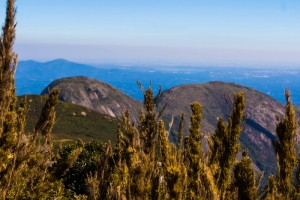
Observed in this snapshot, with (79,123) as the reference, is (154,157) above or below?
above

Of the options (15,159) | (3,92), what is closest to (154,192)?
(15,159)

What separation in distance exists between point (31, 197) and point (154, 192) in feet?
21.2

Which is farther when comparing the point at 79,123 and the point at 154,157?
the point at 79,123

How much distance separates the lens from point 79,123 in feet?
570

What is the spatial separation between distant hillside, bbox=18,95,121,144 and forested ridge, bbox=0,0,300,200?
13935 centimetres

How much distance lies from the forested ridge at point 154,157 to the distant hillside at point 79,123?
139 meters

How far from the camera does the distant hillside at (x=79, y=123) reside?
154m

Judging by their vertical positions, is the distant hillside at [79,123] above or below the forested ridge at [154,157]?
below

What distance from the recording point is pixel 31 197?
12.4 m

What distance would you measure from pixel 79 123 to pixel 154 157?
168984 millimetres

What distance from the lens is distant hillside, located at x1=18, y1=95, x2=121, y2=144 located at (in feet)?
505

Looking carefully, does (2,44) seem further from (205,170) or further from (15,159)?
(205,170)

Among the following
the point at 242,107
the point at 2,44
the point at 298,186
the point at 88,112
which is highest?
the point at 2,44

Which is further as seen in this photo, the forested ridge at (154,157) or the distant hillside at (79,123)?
the distant hillside at (79,123)
